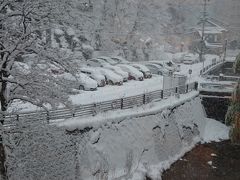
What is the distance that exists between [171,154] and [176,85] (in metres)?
6.18

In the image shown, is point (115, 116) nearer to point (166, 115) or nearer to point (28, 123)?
point (166, 115)

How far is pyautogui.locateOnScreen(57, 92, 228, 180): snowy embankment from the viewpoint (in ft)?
62.5

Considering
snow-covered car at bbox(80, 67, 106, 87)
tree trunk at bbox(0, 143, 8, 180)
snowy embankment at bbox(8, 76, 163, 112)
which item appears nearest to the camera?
tree trunk at bbox(0, 143, 8, 180)

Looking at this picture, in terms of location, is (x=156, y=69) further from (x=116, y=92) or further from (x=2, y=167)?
(x=2, y=167)

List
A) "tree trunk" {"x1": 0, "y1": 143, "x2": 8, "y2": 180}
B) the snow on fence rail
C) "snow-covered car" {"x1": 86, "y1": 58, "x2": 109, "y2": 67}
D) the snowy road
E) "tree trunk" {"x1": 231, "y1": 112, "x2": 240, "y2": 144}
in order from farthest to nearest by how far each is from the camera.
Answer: "snow-covered car" {"x1": 86, "y1": 58, "x2": 109, "y2": 67}
the snowy road
"tree trunk" {"x1": 231, "y1": 112, "x2": 240, "y2": 144}
the snow on fence rail
"tree trunk" {"x1": 0, "y1": 143, "x2": 8, "y2": 180}

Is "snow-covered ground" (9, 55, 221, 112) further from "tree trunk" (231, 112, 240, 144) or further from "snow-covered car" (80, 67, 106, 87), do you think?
"tree trunk" (231, 112, 240, 144)

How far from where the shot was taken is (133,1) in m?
48.0

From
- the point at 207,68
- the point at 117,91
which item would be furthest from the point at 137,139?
the point at 207,68

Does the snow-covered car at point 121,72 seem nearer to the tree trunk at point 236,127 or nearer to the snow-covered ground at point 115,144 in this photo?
the snow-covered ground at point 115,144

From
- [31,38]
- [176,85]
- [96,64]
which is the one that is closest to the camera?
[31,38]

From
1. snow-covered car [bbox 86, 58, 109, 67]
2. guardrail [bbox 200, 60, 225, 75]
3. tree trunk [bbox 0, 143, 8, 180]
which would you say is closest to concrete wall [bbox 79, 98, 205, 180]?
tree trunk [bbox 0, 143, 8, 180]

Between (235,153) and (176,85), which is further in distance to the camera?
(176,85)

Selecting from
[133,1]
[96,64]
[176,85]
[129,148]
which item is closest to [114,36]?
[133,1]

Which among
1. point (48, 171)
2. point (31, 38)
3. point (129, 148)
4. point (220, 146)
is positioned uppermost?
point (31, 38)
